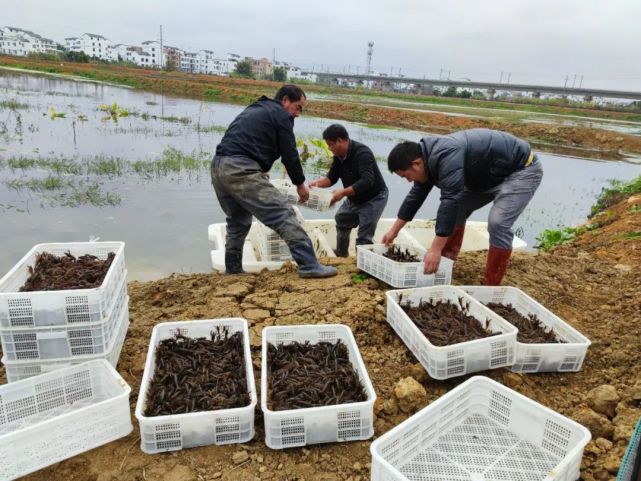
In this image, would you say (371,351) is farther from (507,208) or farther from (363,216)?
(363,216)

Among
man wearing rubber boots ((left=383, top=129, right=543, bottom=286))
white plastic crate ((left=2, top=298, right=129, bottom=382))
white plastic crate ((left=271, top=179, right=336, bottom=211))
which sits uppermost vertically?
man wearing rubber boots ((left=383, top=129, right=543, bottom=286))

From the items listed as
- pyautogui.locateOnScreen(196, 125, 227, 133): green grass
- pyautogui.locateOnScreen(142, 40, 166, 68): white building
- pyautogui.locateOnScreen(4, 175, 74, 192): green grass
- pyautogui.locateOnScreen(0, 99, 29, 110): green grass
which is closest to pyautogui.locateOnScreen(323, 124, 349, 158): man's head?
pyautogui.locateOnScreen(4, 175, 74, 192): green grass

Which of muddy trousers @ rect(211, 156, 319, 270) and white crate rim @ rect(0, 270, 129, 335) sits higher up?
muddy trousers @ rect(211, 156, 319, 270)

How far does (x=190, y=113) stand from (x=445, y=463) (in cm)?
2402

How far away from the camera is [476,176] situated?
4.45 metres

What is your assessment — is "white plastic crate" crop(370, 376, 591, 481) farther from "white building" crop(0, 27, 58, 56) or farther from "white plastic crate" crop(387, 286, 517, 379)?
"white building" crop(0, 27, 58, 56)

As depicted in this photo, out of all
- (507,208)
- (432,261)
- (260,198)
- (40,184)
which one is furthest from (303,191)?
(40,184)

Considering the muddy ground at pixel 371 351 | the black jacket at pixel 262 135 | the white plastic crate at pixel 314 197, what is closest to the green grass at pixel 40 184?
the muddy ground at pixel 371 351

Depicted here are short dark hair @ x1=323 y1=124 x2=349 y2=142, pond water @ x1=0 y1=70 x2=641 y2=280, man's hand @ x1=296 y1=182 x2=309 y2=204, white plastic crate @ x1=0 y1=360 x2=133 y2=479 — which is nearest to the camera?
white plastic crate @ x1=0 y1=360 x2=133 y2=479

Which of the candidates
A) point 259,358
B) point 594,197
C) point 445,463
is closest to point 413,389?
point 445,463

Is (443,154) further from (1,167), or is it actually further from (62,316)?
(1,167)

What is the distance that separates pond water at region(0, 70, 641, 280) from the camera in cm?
698

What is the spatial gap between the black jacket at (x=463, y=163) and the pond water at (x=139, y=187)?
383 cm

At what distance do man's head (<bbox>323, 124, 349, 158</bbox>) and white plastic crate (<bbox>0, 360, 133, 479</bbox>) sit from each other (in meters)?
3.72
